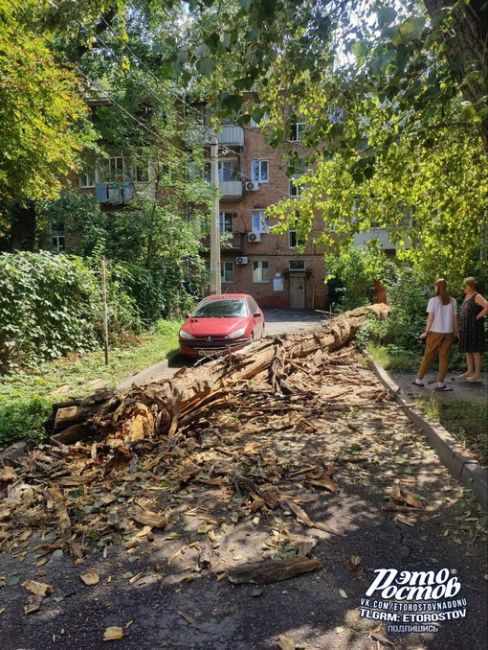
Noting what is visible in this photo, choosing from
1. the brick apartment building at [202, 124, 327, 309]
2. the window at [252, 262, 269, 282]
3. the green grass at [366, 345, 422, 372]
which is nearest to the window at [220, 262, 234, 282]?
the brick apartment building at [202, 124, 327, 309]

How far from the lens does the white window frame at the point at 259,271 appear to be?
34281 millimetres

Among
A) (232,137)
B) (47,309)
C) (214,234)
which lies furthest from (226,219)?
(47,309)

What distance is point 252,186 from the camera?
3259 cm

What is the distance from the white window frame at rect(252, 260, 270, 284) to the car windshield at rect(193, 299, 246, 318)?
879 inches

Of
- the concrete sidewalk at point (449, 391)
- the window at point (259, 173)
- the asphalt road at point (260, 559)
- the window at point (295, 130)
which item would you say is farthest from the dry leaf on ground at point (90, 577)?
the window at point (259, 173)

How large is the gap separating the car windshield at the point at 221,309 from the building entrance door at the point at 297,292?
2229cm

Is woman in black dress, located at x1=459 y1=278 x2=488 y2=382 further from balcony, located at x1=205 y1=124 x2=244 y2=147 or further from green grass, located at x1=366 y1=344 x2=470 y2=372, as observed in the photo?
balcony, located at x1=205 y1=124 x2=244 y2=147

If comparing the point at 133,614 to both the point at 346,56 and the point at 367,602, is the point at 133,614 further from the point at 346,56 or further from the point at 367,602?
the point at 346,56

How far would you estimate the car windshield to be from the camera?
11336 mm

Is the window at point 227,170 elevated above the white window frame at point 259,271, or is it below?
above

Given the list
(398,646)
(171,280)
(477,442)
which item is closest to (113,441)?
(398,646)

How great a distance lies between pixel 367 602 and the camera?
99.3 inches

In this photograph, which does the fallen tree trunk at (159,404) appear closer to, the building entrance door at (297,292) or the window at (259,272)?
the building entrance door at (297,292)

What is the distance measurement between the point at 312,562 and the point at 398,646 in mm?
719
